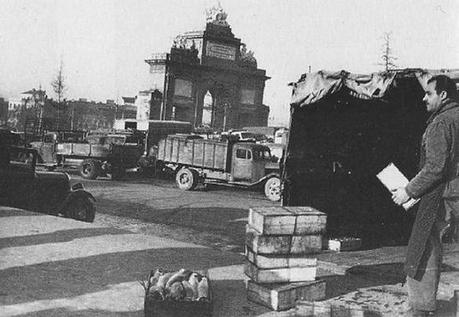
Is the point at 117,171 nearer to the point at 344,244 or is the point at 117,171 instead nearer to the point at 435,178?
the point at 344,244

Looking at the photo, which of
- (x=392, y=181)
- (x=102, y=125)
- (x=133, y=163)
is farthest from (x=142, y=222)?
(x=102, y=125)

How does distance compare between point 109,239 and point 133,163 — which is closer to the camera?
point 109,239

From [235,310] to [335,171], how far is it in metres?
5.19

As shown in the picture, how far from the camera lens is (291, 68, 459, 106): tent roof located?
24.6 ft

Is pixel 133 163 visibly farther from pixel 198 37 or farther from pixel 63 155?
pixel 198 37

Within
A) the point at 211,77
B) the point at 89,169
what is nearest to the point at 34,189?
the point at 89,169

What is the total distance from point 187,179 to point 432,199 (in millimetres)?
15465

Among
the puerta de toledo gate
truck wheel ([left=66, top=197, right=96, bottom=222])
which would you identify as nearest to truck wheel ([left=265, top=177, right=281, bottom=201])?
truck wheel ([left=66, top=197, right=96, bottom=222])

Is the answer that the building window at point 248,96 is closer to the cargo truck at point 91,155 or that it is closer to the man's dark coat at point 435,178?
the cargo truck at point 91,155

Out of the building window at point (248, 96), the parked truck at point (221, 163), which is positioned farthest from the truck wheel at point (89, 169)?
the building window at point (248, 96)

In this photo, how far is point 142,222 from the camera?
38.9 ft

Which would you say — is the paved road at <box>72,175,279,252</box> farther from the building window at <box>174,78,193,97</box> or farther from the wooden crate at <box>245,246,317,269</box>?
the building window at <box>174,78,193,97</box>

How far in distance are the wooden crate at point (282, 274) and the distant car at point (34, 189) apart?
637 centimetres

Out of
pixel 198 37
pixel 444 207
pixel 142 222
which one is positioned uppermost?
pixel 198 37
